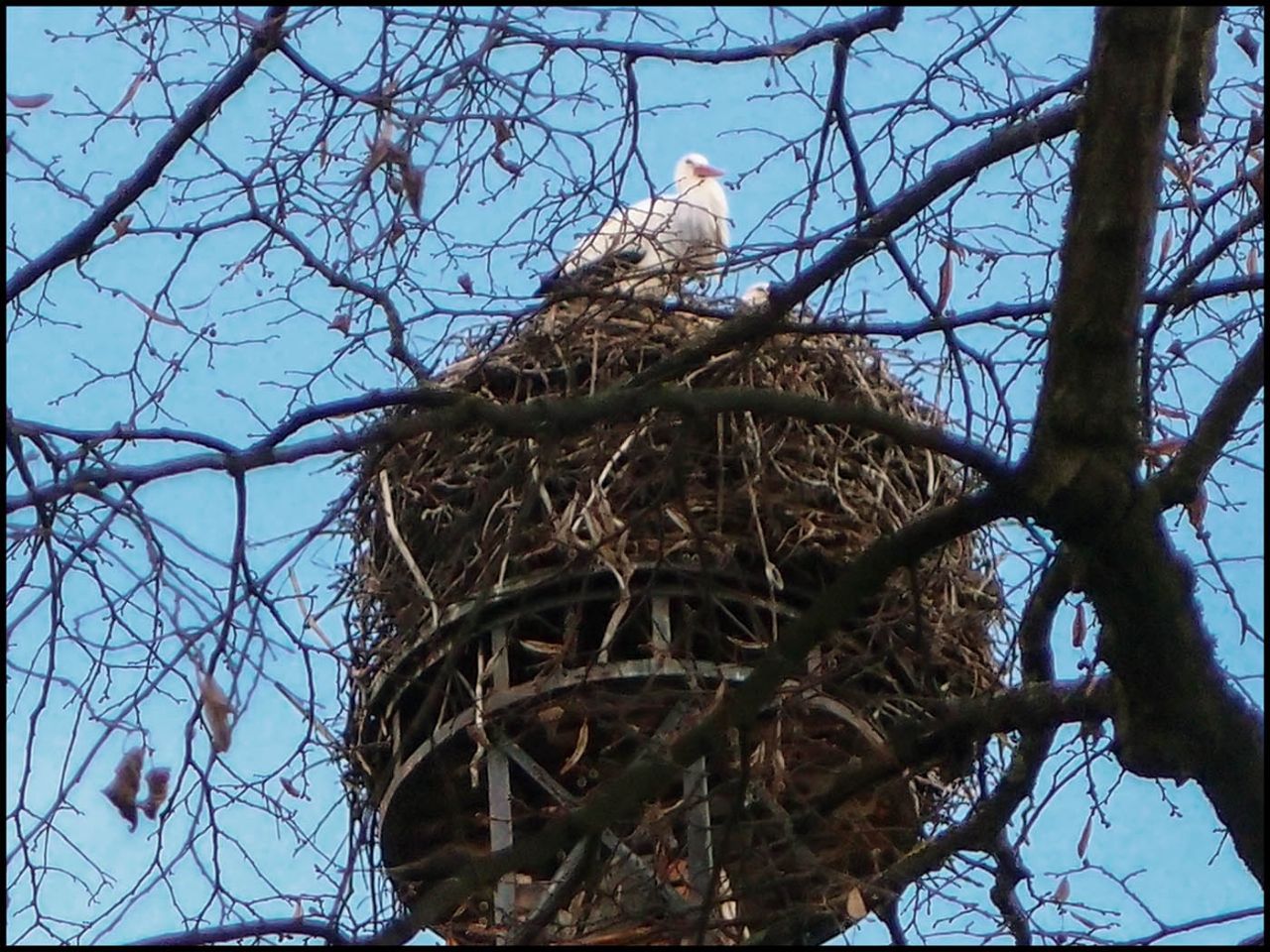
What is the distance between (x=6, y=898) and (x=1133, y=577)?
2.21 metres

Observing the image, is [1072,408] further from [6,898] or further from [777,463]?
[777,463]

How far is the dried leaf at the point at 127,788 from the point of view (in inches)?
127

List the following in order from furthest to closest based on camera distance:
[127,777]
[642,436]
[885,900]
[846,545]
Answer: [846,545] → [642,436] → [885,900] → [127,777]

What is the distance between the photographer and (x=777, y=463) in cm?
623

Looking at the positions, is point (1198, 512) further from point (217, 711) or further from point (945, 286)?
point (217, 711)

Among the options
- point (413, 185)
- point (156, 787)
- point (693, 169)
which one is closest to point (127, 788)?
point (156, 787)

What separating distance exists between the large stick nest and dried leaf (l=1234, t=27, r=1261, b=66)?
50.4 inches

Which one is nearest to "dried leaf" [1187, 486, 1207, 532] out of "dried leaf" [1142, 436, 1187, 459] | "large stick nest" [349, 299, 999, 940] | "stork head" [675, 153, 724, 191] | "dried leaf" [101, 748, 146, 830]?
"dried leaf" [1142, 436, 1187, 459]

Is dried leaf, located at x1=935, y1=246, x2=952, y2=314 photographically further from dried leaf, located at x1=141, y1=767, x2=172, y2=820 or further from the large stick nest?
dried leaf, located at x1=141, y1=767, x2=172, y2=820

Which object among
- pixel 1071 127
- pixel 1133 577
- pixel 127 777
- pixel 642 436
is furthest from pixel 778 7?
pixel 127 777

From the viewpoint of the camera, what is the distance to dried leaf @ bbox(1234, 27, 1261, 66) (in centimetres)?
421

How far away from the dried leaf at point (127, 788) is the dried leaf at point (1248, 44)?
9.17 feet

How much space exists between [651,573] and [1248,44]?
1.83 m

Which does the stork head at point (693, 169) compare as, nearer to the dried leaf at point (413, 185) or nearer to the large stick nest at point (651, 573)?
the large stick nest at point (651, 573)
